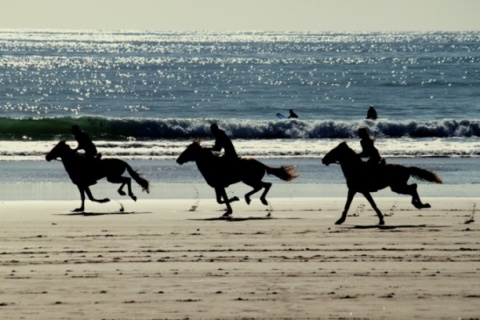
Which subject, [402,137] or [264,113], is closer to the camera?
[402,137]

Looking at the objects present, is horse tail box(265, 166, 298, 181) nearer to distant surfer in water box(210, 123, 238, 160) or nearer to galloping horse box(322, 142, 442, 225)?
distant surfer in water box(210, 123, 238, 160)

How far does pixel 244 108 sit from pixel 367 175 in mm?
49831

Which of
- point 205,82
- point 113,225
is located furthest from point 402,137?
point 205,82

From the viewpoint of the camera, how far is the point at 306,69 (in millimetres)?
112250

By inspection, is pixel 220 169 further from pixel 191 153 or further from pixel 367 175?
pixel 367 175

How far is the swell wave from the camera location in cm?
4634

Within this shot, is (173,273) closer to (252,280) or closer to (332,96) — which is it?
(252,280)

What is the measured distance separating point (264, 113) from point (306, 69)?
4981 centimetres

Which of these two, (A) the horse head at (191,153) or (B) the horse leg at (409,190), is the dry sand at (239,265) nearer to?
(B) the horse leg at (409,190)

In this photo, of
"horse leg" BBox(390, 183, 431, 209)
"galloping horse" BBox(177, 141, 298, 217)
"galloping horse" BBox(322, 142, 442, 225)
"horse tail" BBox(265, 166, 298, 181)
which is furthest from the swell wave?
"galloping horse" BBox(322, 142, 442, 225)

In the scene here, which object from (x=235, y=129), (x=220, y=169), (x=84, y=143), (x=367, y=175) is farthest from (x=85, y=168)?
(x=235, y=129)

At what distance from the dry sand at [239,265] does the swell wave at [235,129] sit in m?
28.1

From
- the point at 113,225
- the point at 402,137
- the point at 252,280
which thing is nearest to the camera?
the point at 252,280

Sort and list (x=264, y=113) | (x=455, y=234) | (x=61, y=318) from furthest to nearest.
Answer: (x=264, y=113), (x=455, y=234), (x=61, y=318)
